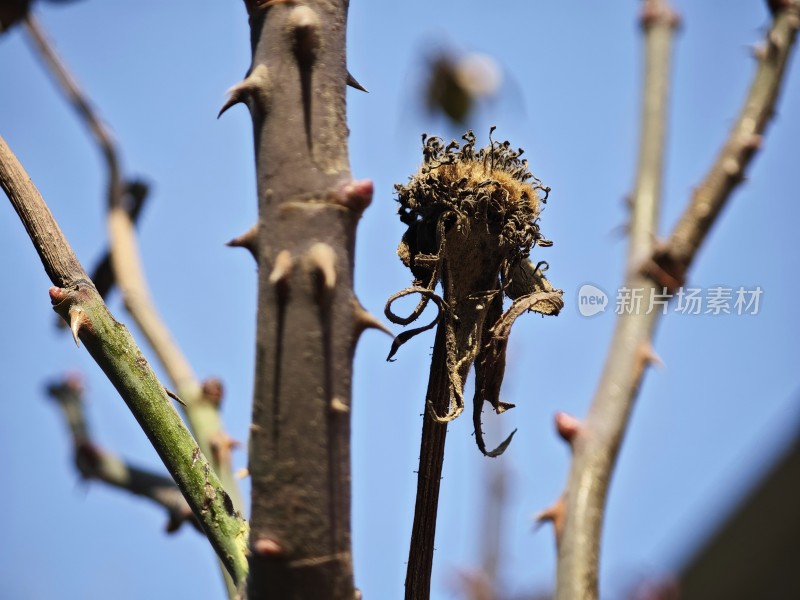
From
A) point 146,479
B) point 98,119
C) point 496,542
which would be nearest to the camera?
point 146,479

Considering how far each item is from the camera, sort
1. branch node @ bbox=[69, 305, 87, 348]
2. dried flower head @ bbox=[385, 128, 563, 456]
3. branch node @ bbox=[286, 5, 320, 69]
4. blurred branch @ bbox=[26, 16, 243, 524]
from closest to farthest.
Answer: branch node @ bbox=[286, 5, 320, 69]
branch node @ bbox=[69, 305, 87, 348]
dried flower head @ bbox=[385, 128, 563, 456]
blurred branch @ bbox=[26, 16, 243, 524]

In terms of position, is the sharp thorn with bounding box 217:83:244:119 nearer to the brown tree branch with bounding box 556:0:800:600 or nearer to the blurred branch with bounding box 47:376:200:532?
the brown tree branch with bounding box 556:0:800:600

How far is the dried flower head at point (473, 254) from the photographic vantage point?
156cm

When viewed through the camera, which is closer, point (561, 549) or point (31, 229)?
point (31, 229)

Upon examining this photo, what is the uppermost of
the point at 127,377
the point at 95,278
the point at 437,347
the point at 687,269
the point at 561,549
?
the point at 95,278

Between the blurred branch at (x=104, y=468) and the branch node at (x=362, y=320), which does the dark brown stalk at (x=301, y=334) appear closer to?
the branch node at (x=362, y=320)

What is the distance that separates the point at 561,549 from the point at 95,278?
2.37 metres

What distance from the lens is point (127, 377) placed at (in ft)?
4.68

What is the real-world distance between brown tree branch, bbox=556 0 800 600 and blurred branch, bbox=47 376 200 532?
133 cm

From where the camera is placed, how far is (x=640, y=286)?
196 centimetres

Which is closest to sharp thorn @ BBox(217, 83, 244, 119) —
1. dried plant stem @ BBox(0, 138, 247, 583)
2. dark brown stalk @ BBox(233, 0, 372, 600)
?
dark brown stalk @ BBox(233, 0, 372, 600)

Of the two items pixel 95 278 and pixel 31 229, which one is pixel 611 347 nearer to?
pixel 31 229

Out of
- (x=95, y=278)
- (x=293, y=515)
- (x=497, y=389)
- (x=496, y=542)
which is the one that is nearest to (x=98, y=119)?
(x=95, y=278)

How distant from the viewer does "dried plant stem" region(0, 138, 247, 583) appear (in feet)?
4.68
